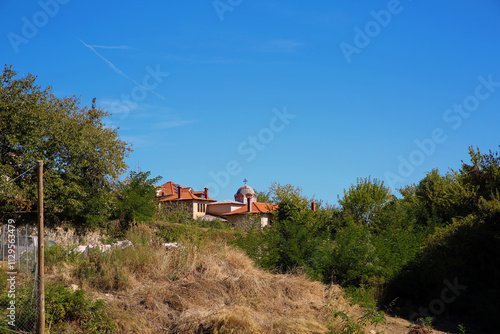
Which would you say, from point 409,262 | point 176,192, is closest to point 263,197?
point 176,192

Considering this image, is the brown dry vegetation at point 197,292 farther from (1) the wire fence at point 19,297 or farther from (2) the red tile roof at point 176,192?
(2) the red tile roof at point 176,192

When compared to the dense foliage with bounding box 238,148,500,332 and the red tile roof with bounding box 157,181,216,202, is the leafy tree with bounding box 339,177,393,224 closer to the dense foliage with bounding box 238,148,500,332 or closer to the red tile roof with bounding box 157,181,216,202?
the dense foliage with bounding box 238,148,500,332

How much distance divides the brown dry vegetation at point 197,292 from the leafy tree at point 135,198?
1395 cm

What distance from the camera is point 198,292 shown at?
34.4 ft

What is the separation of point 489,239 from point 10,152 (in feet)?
69.9

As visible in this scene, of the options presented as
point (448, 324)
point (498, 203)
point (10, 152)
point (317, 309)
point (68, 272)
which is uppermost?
point (10, 152)

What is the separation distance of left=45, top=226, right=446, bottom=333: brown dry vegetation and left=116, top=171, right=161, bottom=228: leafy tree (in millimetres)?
13946

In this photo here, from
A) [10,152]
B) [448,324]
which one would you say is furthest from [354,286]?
[10,152]

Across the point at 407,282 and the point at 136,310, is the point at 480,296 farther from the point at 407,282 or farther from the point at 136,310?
the point at 136,310

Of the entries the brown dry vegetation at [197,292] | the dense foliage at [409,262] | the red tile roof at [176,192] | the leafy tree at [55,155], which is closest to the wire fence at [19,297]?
the brown dry vegetation at [197,292]

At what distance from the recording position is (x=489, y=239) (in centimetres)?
1346

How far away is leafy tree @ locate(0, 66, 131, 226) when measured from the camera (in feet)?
71.3

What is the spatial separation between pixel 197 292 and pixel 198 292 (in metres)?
0.03

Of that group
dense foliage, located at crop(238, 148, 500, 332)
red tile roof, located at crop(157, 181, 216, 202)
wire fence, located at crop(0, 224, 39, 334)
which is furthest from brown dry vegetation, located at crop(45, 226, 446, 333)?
red tile roof, located at crop(157, 181, 216, 202)
